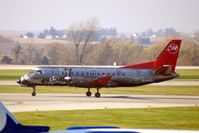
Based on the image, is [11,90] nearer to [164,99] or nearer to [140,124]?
[164,99]

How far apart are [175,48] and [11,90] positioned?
54.0 feet

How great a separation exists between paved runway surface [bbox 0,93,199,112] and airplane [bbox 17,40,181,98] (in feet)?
4.09

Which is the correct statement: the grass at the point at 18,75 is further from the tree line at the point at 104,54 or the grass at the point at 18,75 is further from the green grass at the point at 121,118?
the tree line at the point at 104,54

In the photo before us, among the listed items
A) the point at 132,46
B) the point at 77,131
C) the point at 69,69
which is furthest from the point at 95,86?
the point at 132,46

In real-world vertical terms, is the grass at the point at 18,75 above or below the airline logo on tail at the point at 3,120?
below

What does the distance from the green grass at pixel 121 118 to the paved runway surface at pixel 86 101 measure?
2.96 m

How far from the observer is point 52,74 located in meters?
54.0

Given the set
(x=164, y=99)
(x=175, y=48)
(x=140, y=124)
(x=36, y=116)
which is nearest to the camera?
(x=140, y=124)

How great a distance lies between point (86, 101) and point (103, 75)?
5.09m

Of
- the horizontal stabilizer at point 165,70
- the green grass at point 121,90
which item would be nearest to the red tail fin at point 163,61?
the horizontal stabilizer at point 165,70

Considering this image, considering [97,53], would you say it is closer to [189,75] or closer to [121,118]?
[189,75]

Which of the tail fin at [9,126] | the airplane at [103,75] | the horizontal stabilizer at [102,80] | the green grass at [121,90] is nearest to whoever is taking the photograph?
the tail fin at [9,126]

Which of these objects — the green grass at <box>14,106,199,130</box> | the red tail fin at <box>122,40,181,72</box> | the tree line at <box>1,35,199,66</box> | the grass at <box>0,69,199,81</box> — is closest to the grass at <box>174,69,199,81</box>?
the grass at <box>0,69,199,81</box>

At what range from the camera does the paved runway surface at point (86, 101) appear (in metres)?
44.7
